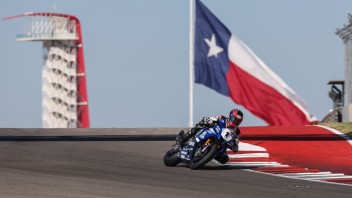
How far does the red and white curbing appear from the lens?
19.8 meters

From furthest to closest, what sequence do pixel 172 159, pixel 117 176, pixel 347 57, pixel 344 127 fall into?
pixel 347 57 < pixel 344 127 < pixel 172 159 < pixel 117 176

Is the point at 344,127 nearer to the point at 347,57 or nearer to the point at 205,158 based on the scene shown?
the point at 205,158

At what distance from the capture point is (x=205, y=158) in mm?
20469

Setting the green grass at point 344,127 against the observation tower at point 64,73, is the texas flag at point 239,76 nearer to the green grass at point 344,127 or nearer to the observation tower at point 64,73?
A: the green grass at point 344,127

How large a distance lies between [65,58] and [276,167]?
10078 cm

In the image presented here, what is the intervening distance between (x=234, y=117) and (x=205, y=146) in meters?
0.80

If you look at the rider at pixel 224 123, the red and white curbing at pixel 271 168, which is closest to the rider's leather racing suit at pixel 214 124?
the rider at pixel 224 123

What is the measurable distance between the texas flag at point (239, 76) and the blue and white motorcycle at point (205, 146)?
2226 cm

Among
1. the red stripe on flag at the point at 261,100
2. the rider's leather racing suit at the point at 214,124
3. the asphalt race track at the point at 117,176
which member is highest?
the red stripe on flag at the point at 261,100

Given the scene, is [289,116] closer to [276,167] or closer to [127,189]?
[276,167]

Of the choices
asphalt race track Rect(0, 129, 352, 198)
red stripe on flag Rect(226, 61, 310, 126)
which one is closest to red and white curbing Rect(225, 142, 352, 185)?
asphalt race track Rect(0, 129, 352, 198)

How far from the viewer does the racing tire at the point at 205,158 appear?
805 inches

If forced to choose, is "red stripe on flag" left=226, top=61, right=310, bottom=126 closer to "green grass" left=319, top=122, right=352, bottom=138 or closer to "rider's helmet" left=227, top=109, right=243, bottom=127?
"green grass" left=319, top=122, right=352, bottom=138

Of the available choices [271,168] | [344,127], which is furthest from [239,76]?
[271,168]
